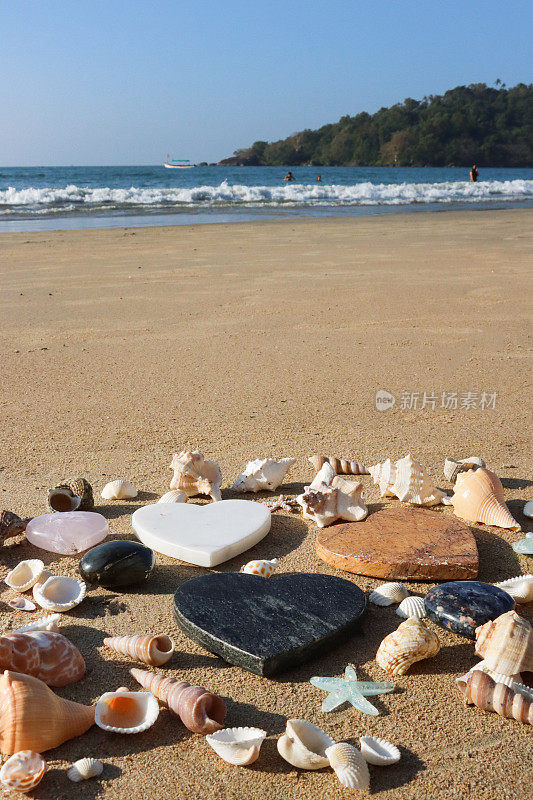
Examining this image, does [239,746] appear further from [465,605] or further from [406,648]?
[465,605]

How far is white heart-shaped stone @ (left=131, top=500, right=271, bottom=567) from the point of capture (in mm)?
2262

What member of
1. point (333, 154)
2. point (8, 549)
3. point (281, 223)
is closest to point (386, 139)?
point (333, 154)

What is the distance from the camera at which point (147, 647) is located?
175cm

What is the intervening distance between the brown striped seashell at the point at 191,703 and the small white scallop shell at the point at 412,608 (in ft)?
2.01

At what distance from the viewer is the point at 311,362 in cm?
436

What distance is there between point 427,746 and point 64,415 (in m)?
2.58

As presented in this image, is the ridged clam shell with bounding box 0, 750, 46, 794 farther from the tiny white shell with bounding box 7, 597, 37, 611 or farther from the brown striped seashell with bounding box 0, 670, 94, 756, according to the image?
the tiny white shell with bounding box 7, 597, 37, 611

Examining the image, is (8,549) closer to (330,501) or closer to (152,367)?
(330,501)

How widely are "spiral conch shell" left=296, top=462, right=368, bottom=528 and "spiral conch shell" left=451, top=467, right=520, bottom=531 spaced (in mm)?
373

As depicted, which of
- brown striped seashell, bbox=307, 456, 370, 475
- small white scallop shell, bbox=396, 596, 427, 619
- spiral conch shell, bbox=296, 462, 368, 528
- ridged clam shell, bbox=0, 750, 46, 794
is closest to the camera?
ridged clam shell, bbox=0, 750, 46, 794

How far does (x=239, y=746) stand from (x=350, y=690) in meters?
0.33

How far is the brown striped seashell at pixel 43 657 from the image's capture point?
→ 5.41 feet

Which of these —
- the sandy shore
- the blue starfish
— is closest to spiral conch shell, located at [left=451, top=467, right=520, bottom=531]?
the sandy shore

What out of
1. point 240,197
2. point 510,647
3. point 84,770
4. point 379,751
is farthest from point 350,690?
point 240,197
